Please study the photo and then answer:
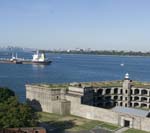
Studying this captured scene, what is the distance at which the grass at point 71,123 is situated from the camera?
7150 centimetres

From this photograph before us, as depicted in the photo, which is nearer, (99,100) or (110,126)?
(110,126)

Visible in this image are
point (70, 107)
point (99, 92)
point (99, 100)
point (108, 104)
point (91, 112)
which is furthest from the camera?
point (108, 104)

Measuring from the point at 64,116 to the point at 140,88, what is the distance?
26.0 meters

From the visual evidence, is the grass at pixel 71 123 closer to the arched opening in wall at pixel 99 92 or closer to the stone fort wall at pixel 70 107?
the stone fort wall at pixel 70 107

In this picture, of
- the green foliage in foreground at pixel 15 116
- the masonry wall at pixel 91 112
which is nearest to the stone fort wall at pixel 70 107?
the masonry wall at pixel 91 112

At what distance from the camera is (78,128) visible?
70688 mm

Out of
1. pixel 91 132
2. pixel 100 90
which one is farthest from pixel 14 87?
pixel 91 132

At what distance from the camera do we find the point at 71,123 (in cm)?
7475

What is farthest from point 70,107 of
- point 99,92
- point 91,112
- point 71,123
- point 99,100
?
point 99,92

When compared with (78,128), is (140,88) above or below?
above

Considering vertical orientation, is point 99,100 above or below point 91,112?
above

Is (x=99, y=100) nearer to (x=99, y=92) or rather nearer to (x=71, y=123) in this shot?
(x=99, y=92)

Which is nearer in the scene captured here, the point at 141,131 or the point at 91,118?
the point at 141,131

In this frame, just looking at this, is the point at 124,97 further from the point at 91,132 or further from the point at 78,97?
the point at 91,132
